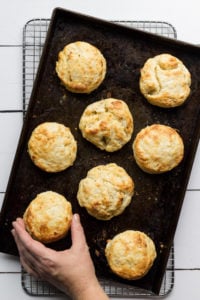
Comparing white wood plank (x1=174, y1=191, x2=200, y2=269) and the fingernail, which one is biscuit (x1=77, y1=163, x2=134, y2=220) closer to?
the fingernail

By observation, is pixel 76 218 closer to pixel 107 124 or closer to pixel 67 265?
pixel 67 265

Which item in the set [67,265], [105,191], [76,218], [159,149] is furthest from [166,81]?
[67,265]

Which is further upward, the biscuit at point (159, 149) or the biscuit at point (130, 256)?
the biscuit at point (159, 149)

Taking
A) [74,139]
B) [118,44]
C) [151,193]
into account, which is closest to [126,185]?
[151,193]

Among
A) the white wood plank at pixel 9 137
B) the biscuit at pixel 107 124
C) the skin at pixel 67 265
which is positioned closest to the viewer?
the skin at pixel 67 265

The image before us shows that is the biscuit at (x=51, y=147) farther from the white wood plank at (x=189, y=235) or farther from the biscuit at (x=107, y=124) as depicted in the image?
the white wood plank at (x=189, y=235)

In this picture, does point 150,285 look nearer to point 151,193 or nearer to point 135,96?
point 151,193

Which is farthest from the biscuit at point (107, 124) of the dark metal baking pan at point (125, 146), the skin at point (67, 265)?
the skin at point (67, 265)
